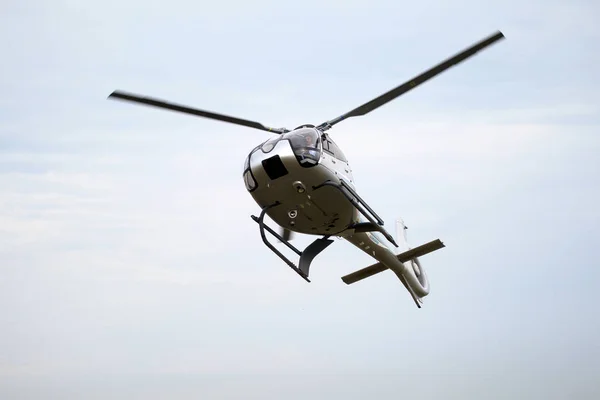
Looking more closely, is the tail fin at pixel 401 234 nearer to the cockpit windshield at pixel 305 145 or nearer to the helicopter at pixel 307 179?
the helicopter at pixel 307 179

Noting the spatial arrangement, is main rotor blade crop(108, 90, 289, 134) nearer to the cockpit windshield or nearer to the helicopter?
the helicopter

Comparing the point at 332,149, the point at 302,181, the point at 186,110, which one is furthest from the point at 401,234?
the point at 186,110

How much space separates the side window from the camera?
18453 mm

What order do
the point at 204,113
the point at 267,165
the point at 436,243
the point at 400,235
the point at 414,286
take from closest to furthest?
1. the point at 267,165
2. the point at 204,113
3. the point at 436,243
4. the point at 414,286
5. the point at 400,235

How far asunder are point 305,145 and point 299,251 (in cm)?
366

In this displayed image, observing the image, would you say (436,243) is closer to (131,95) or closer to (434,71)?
(434,71)

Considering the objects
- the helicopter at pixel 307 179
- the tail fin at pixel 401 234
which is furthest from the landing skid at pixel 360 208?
the tail fin at pixel 401 234

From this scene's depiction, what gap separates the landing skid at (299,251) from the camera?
19.0 metres

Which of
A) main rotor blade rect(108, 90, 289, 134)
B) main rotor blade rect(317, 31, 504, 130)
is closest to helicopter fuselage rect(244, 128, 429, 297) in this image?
main rotor blade rect(317, 31, 504, 130)

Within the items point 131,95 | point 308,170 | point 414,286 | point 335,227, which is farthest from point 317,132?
point 414,286

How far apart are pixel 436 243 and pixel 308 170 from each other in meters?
5.91

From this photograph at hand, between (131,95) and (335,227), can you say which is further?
(335,227)

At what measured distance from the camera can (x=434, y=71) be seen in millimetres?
18016

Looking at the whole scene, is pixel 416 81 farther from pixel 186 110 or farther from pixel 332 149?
pixel 186 110
